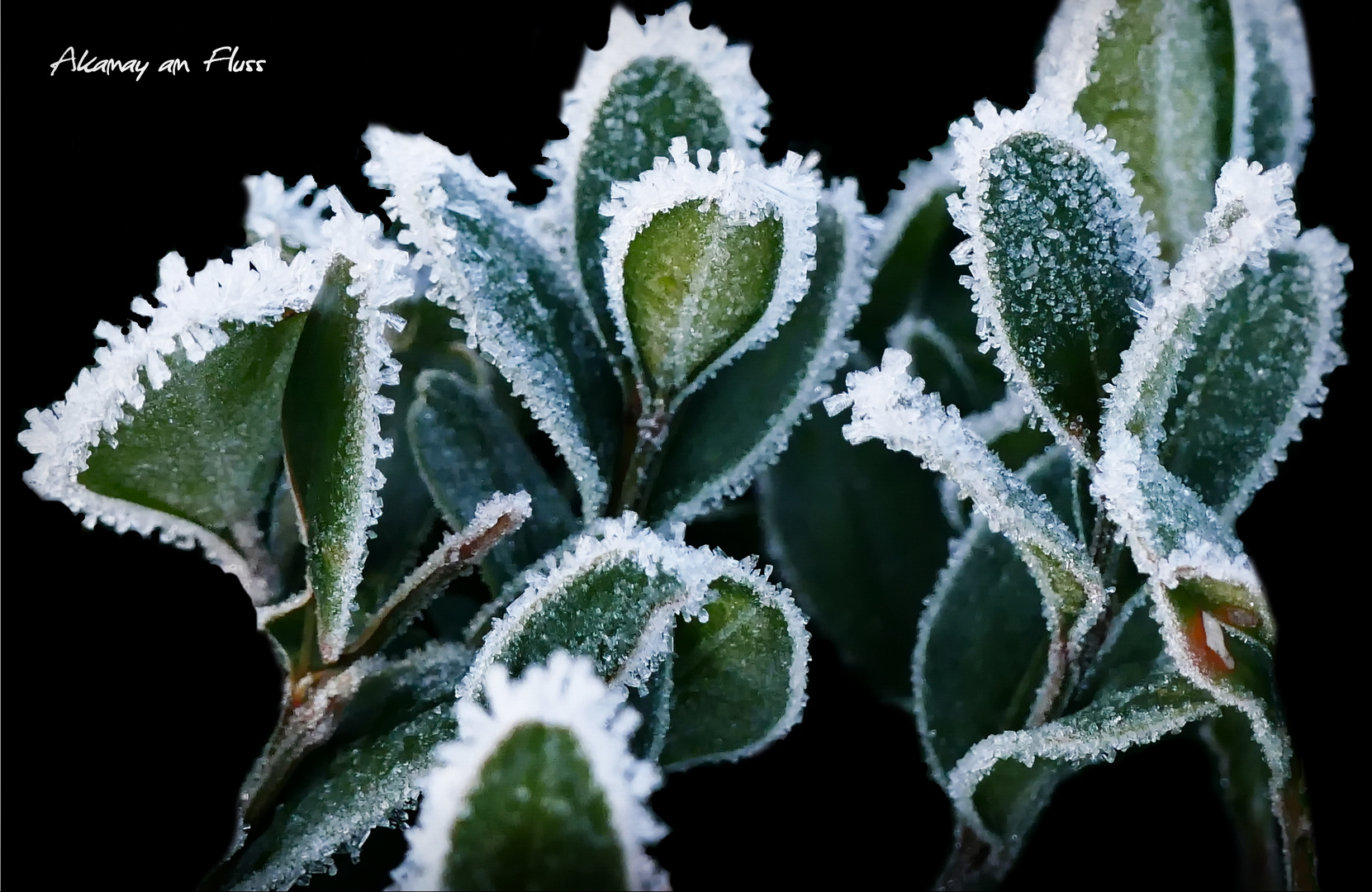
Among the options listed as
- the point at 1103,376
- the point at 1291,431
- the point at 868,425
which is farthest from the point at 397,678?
the point at 1291,431

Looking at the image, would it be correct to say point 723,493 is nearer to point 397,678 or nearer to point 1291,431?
point 397,678

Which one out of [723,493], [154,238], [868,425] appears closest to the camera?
[868,425]

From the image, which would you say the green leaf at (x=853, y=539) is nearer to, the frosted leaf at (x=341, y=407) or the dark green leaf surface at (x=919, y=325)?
the dark green leaf surface at (x=919, y=325)

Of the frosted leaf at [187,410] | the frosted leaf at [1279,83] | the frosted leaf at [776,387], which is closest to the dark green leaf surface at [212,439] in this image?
the frosted leaf at [187,410]

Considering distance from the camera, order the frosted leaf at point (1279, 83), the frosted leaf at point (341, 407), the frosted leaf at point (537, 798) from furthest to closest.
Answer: the frosted leaf at point (1279, 83) → the frosted leaf at point (341, 407) → the frosted leaf at point (537, 798)

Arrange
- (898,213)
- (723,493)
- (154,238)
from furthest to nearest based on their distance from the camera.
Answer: (154,238), (898,213), (723,493)

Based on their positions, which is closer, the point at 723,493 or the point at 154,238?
the point at 723,493

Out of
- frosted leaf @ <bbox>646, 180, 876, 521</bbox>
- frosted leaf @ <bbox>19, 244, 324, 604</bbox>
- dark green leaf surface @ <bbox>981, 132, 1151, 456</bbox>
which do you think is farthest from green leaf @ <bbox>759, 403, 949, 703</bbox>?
frosted leaf @ <bbox>19, 244, 324, 604</bbox>
